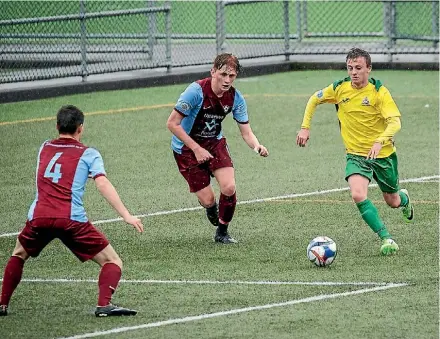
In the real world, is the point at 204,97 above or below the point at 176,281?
above

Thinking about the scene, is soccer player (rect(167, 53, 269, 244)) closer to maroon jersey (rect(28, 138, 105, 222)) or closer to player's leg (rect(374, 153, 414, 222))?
player's leg (rect(374, 153, 414, 222))

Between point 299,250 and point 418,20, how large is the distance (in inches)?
569

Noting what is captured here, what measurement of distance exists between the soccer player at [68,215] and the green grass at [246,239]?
26cm

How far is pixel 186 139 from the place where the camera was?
445 inches

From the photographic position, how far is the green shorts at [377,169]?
11226 millimetres

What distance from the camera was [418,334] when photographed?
26.8ft

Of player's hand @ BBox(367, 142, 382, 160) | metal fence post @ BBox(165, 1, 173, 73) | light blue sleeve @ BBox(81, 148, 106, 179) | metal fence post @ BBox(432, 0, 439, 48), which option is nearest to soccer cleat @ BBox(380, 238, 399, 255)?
player's hand @ BBox(367, 142, 382, 160)

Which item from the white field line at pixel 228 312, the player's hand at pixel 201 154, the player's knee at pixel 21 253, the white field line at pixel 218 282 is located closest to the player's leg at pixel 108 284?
the white field line at pixel 228 312

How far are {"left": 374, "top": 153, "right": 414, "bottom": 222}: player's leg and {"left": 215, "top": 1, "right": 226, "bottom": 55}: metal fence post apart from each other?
12.4m

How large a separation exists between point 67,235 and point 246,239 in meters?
3.27

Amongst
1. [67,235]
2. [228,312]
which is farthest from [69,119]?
[228,312]

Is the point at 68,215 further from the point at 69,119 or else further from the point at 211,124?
the point at 211,124

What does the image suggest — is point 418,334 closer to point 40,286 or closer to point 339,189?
Result: point 40,286

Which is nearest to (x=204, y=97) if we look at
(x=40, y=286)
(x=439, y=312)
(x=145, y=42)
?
(x=40, y=286)
